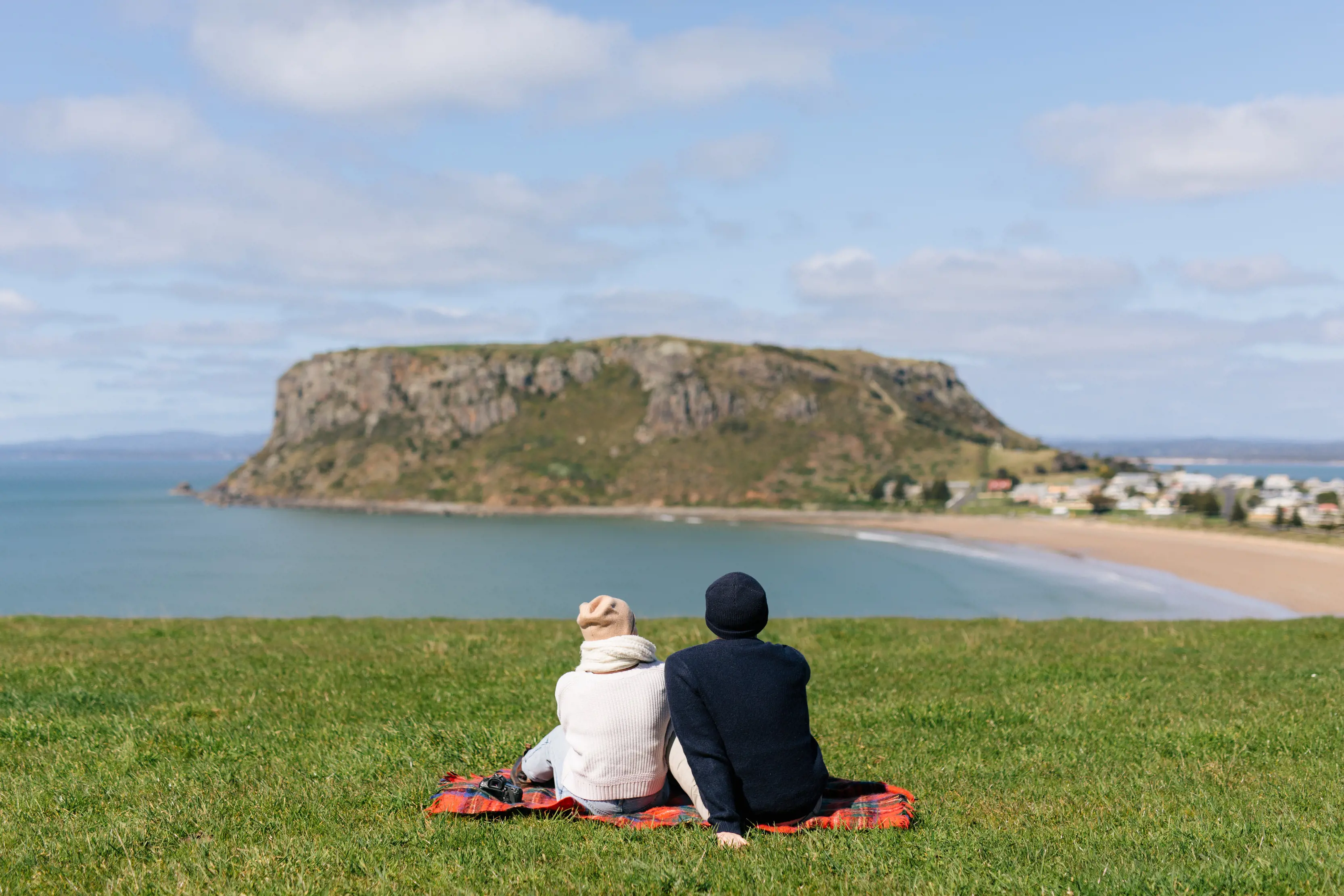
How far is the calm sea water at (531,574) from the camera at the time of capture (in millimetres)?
73812

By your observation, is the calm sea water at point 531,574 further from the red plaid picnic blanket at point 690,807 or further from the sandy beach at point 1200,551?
the red plaid picnic blanket at point 690,807

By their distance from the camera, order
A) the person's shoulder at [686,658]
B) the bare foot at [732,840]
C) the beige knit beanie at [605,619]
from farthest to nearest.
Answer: the beige knit beanie at [605,619] < the person's shoulder at [686,658] < the bare foot at [732,840]

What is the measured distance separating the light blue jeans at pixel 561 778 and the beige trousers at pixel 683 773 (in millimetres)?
143

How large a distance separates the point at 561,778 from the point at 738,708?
1.61 metres

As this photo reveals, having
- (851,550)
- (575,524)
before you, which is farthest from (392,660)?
(575,524)

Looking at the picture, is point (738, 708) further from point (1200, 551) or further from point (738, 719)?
point (1200, 551)

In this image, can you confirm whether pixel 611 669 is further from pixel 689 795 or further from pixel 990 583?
pixel 990 583

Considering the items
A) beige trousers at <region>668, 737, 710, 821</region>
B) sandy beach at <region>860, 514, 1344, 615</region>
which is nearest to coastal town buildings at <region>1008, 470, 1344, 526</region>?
sandy beach at <region>860, 514, 1344, 615</region>

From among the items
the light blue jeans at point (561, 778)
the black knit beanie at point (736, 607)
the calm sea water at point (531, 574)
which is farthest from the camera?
the calm sea water at point (531, 574)

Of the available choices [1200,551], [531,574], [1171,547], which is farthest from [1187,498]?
[531,574]

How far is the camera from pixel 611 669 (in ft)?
22.2

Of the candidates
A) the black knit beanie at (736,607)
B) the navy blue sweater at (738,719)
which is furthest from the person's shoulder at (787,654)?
the black knit beanie at (736,607)

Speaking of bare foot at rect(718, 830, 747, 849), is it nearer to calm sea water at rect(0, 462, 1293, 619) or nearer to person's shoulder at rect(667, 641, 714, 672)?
person's shoulder at rect(667, 641, 714, 672)

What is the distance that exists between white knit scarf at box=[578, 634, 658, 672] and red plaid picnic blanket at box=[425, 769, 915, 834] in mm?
1127
